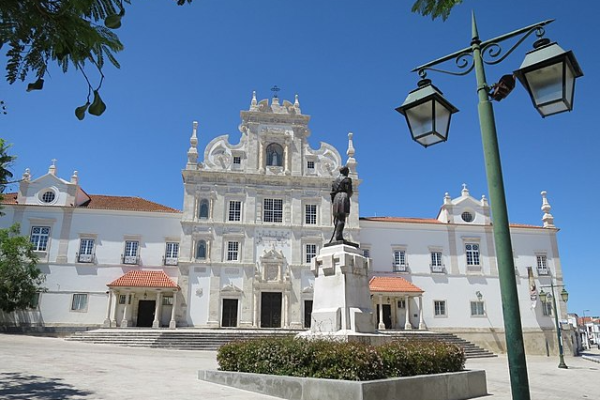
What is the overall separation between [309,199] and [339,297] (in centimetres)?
2339

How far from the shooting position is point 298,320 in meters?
31.8

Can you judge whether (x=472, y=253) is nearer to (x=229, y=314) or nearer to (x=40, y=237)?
(x=229, y=314)

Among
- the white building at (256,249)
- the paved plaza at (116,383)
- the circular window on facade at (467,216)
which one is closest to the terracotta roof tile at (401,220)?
the white building at (256,249)

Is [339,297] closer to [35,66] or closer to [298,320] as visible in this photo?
[35,66]

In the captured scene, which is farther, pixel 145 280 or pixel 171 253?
pixel 171 253

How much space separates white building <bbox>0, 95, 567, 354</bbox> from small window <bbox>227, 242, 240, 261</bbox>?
11cm

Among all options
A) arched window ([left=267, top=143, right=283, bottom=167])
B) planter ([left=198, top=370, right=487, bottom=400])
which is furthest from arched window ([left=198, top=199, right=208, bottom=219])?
planter ([left=198, top=370, right=487, bottom=400])

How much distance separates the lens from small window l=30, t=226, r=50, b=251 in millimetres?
31547

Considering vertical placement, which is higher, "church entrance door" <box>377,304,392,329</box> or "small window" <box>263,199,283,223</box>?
"small window" <box>263,199,283,223</box>

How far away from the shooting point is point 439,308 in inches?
1352

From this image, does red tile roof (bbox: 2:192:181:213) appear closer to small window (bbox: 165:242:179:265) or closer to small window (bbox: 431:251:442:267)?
small window (bbox: 165:242:179:265)

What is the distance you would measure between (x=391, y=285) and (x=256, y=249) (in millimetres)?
10552

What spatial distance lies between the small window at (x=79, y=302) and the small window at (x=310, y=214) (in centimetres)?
1691

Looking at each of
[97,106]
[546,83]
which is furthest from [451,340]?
[97,106]
